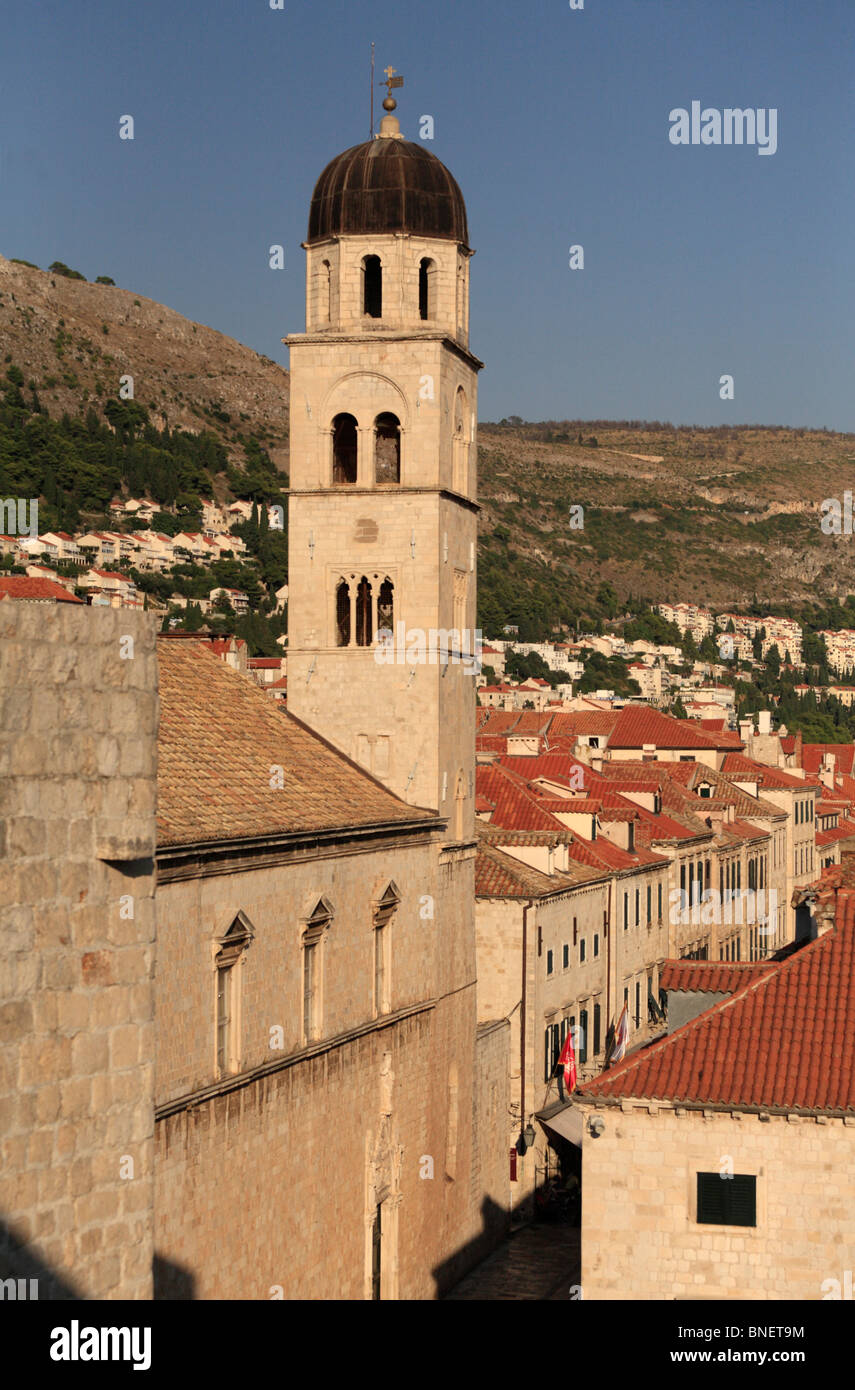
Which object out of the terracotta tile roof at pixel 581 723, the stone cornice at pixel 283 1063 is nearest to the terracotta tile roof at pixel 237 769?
the stone cornice at pixel 283 1063

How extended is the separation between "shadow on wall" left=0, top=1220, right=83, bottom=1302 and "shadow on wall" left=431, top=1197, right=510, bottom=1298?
2778 cm

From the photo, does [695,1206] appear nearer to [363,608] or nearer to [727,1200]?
[727,1200]

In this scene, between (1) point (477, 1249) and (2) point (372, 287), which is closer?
(2) point (372, 287)

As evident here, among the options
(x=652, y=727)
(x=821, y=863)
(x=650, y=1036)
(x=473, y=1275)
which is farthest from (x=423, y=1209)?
(x=652, y=727)

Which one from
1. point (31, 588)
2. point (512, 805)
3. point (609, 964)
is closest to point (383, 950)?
point (512, 805)

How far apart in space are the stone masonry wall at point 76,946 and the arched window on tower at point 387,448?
2867cm

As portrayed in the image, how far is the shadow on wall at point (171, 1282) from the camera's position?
23.8m

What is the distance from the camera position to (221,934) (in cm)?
2627

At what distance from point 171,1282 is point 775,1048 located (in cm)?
877

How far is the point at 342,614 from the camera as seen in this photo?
37844 millimetres

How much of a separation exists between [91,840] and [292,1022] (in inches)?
803

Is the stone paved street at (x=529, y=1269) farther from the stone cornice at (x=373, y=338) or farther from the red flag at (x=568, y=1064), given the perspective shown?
the stone cornice at (x=373, y=338)

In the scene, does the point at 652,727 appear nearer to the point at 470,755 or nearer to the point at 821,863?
the point at 821,863
